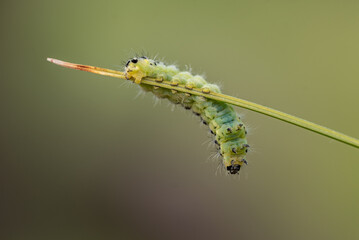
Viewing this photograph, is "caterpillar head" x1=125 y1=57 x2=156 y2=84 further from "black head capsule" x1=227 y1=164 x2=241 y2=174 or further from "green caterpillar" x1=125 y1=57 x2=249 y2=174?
"black head capsule" x1=227 y1=164 x2=241 y2=174

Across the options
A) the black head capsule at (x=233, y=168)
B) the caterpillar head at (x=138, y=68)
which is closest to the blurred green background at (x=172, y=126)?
the black head capsule at (x=233, y=168)

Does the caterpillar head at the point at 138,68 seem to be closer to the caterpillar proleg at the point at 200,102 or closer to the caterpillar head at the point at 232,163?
the caterpillar proleg at the point at 200,102

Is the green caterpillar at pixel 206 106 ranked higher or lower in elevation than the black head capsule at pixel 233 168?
higher

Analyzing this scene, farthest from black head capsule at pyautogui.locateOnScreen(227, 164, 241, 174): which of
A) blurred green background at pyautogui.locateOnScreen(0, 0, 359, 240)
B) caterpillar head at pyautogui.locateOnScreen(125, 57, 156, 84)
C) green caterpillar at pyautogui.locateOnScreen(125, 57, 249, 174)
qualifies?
blurred green background at pyautogui.locateOnScreen(0, 0, 359, 240)

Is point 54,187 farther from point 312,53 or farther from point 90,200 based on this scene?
point 312,53

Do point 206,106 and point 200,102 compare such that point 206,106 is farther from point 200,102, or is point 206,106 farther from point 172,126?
point 172,126

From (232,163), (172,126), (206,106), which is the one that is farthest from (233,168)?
(172,126)
